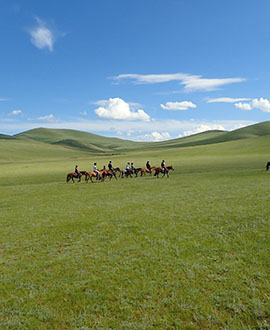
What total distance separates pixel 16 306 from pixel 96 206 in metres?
12.0

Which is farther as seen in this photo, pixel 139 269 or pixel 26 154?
pixel 26 154

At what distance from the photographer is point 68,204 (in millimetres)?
20656

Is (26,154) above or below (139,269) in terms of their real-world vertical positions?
above

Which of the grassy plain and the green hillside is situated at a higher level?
the green hillside

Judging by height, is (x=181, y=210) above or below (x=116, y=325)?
above

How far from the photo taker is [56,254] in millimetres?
10992

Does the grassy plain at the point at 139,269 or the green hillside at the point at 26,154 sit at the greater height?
the green hillside at the point at 26,154

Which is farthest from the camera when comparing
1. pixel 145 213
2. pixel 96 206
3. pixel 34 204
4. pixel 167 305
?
pixel 34 204

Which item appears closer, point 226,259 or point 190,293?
point 190,293

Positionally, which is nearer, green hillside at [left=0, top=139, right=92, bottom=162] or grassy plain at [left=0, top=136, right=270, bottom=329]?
grassy plain at [left=0, top=136, right=270, bottom=329]

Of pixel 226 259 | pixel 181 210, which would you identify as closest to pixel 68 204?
pixel 181 210

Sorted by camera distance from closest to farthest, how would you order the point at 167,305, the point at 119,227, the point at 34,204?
the point at 167,305 → the point at 119,227 → the point at 34,204

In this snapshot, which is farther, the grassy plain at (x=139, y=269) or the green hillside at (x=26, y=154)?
the green hillside at (x=26, y=154)

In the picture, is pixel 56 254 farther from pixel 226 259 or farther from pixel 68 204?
pixel 68 204
